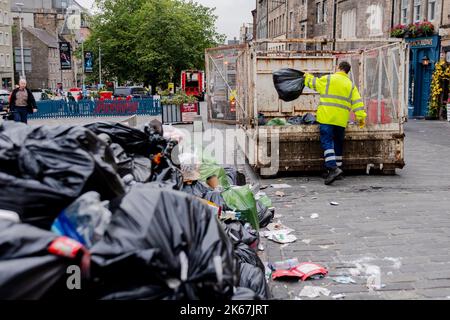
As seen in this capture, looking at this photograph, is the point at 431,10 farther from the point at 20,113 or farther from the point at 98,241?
the point at 98,241

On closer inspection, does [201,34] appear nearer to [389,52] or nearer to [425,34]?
[425,34]

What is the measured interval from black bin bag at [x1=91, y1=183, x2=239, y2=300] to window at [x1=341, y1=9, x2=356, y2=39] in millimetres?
26590

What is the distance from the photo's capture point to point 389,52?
28.4ft

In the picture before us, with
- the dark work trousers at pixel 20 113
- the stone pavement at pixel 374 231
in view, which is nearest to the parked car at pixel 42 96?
the dark work trousers at pixel 20 113

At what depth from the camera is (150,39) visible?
35.2 metres

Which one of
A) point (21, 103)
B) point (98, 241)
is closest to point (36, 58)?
point (21, 103)

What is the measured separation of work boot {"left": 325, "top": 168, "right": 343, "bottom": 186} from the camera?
761cm

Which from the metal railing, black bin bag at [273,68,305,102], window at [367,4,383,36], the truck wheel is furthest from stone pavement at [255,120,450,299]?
window at [367,4,383,36]

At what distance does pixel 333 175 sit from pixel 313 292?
13.0 feet

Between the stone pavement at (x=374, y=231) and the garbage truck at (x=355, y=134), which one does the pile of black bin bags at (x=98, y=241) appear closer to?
the stone pavement at (x=374, y=231)

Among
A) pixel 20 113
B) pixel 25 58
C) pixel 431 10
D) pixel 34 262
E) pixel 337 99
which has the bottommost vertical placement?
pixel 34 262

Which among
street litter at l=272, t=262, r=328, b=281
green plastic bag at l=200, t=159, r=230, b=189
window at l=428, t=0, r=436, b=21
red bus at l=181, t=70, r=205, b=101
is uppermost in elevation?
window at l=428, t=0, r=436, b=21

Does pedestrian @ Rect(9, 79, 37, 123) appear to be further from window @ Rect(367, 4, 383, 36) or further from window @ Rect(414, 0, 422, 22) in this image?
window @ Rect(367, 4, 383, 36)
